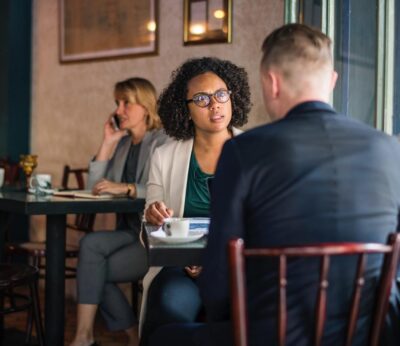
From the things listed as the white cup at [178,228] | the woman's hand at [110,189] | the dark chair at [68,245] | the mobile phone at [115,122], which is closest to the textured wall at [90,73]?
the dark chair at [68,245]

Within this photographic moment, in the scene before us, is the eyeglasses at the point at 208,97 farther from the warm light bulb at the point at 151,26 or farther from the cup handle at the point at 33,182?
the warm light bulb at the point at 151,26

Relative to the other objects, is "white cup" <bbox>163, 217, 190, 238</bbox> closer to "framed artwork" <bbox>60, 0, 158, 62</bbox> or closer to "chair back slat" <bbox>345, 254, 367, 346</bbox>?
"chair back slat" <bbox>345, 254, 367, 346</bbox>

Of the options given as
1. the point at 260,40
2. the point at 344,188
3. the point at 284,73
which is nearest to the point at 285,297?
the point at 344,188

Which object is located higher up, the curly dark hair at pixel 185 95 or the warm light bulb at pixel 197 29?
the warm light bulb at pixel 197 29

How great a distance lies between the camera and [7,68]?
4.89 metres

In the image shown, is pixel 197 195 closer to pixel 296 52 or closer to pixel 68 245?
pixel 296 52

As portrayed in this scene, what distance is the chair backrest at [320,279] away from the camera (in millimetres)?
1282

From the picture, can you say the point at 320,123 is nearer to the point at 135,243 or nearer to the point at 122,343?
the point at 135,243

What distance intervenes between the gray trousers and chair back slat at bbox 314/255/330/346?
1.94m

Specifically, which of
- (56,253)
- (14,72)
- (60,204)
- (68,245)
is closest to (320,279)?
(60,204)

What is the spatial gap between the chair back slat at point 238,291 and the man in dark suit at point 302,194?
54 mm

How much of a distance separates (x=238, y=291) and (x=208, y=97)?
1.36 metres

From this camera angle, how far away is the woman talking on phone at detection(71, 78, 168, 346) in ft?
10.5

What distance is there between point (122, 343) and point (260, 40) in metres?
1.72
